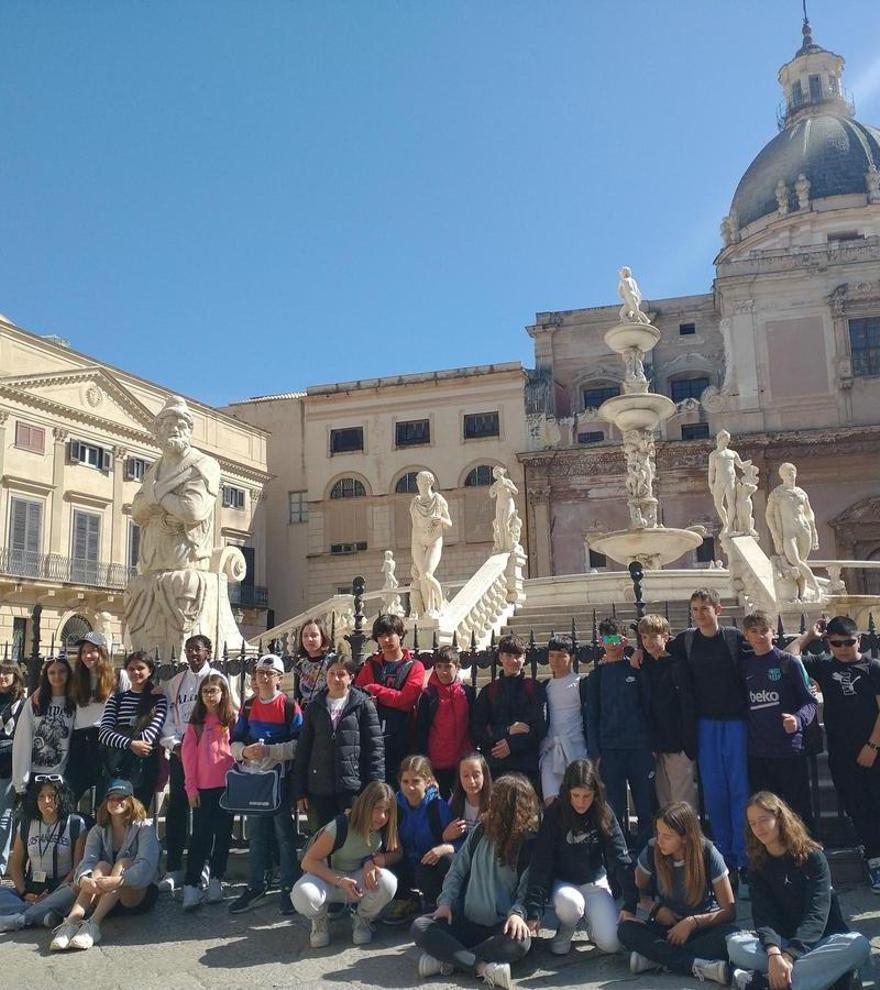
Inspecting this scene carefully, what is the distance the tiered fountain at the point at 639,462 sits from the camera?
55.8ft

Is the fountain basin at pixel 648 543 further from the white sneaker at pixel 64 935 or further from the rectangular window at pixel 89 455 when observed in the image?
the rectangular window at pixel 89 455

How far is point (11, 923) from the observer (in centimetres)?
524

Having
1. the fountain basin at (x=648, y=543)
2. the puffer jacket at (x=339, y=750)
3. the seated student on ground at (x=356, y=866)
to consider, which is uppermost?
the fountain basin at (x=648, y=543)

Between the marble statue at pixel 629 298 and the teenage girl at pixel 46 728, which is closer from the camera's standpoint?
the teenage girl at pixel 46 728

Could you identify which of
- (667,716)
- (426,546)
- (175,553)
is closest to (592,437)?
(426,546)

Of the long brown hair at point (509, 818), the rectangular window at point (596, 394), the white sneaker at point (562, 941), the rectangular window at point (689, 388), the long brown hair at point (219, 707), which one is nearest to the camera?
the white sneaker at point (562, 941)

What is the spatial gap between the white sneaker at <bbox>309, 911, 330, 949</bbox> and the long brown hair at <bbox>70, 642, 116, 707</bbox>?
2080 millimetres

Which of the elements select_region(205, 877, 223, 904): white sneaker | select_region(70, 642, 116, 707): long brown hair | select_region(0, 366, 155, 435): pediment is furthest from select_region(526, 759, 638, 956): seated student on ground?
select_region(0, 366, 155, 435): pediment

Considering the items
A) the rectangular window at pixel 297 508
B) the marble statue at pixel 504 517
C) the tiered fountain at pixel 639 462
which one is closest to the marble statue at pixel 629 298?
the tiered fountain at pixel 639 462

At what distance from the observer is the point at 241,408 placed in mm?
39125

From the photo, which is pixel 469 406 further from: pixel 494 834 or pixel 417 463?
pixel 494 834

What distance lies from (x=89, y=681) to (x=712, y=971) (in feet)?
13.2

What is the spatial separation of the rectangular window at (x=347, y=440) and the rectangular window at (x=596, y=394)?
27.9 feet

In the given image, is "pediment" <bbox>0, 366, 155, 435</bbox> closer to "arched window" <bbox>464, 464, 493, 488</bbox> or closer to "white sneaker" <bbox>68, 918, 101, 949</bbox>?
"arched window" <bbox>464, 464, 493, 488</bbox>
